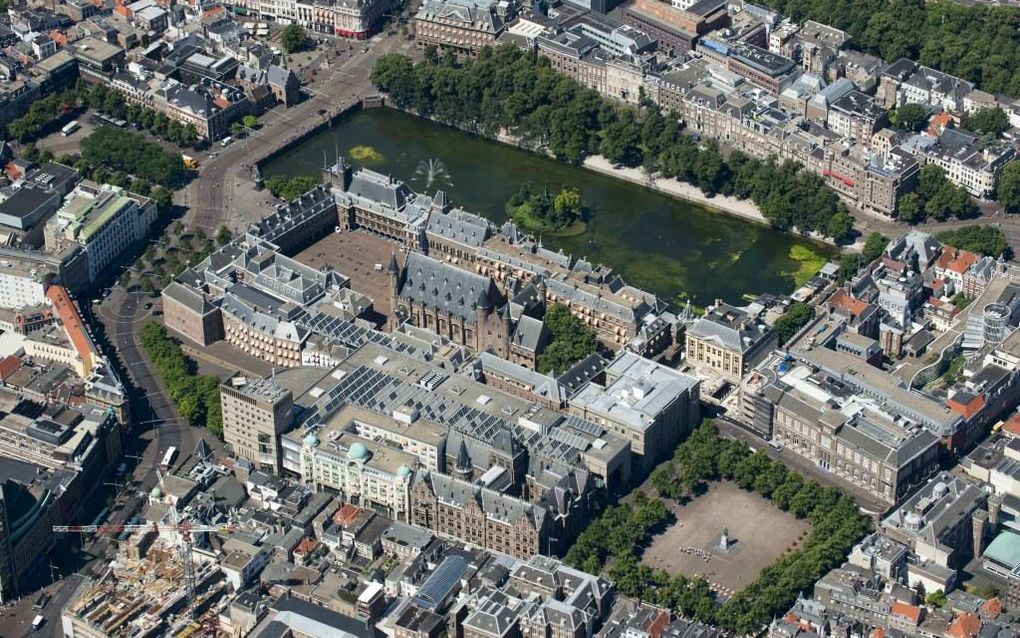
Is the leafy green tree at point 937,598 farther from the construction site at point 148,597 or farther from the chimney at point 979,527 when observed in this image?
the construction site at point 148,597

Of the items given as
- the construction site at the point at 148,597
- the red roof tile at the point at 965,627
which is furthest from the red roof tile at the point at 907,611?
the construction site at the point at 148,597

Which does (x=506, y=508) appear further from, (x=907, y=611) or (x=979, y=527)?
(x=979, y=527)

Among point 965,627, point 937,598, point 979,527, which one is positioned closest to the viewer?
point 965,627

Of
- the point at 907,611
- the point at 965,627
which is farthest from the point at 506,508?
the point at 965,627

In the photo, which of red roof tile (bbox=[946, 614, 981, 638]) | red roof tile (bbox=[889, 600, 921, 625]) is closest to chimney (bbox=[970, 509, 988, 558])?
red roof tile (bbox=[946, 614, 981, 638])

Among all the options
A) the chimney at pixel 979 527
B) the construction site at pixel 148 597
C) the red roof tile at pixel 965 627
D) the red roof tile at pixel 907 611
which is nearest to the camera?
the red roof tile at pixel 965 627

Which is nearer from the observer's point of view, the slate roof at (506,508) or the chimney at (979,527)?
the slate roof at (506,508)

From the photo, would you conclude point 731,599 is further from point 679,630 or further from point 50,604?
point 50,604

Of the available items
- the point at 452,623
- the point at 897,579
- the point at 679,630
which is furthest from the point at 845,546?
the point at 452,623
